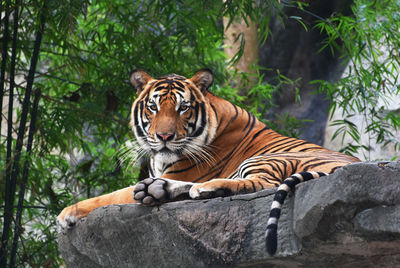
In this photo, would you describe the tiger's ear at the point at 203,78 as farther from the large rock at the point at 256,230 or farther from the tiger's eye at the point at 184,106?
the large rock at the point at 256,230

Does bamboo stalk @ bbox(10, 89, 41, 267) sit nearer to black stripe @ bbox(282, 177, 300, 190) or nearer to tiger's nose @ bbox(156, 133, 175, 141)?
tiger's nose @ bbox(156, 133, 175, 141)

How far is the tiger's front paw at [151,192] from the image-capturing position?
84.4 inches

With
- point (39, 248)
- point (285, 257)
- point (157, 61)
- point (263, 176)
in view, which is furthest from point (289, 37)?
point (285, 257)

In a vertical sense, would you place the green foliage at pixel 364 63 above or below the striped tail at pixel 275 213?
above

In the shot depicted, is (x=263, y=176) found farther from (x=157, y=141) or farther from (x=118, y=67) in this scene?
(x=118, y=67)

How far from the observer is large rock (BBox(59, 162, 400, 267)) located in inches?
60.5

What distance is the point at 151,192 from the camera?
7.07 feet

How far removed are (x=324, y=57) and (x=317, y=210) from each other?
17.8ft

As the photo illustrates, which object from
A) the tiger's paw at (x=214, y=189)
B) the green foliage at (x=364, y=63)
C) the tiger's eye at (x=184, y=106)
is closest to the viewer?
the tiger's paw at (x=214, y=189)

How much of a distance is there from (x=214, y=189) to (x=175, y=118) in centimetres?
60

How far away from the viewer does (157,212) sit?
2137 millimetres

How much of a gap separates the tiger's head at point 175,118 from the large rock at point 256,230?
0.39m

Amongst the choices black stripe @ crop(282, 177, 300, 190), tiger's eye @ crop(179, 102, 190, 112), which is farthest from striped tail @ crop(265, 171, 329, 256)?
tiger's eye @ crop(179, 102, 190, 112)

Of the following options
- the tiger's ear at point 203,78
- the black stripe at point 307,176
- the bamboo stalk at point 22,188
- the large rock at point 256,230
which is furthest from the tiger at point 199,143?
the bamboo stalk at point 22,188
